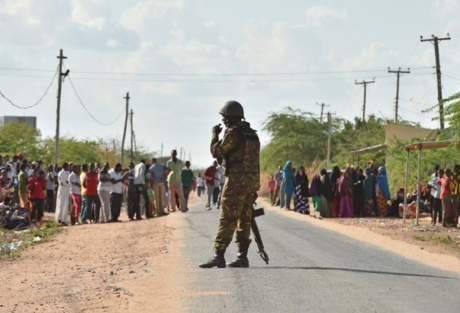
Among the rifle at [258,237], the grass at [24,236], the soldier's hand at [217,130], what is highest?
the soldier's hand at [217,130]

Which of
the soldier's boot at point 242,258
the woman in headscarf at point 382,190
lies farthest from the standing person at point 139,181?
the soldier's boot at point 242,258

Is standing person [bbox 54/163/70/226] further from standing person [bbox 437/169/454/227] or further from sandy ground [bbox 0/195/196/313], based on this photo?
standing person [bbox 437/169/454/227]

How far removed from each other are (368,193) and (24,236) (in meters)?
12.1

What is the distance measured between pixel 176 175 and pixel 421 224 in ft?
24.6

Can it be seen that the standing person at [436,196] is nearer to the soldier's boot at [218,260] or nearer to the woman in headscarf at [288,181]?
the woman in headscarf at [288,181]

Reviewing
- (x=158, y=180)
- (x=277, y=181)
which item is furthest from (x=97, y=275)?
(x=277, y=181)

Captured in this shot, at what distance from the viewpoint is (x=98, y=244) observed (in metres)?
19.6

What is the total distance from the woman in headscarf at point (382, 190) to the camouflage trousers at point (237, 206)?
18838mm

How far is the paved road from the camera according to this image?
8594mm

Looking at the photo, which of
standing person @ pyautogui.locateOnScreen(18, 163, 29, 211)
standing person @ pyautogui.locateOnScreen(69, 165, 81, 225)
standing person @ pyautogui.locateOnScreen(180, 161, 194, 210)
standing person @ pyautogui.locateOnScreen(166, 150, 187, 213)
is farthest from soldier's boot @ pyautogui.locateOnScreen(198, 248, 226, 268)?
standing person @ pyautogui.locateOnScreen(180, 161, 194, 210)

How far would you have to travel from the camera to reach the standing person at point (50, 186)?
30558 mm

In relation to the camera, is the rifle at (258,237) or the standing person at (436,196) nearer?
the rifle at (258,237)

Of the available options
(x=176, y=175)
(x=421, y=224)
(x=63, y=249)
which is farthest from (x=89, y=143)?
(x=63, y=249)

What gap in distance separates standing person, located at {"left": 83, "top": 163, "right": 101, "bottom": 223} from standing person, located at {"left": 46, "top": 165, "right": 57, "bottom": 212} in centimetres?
341
